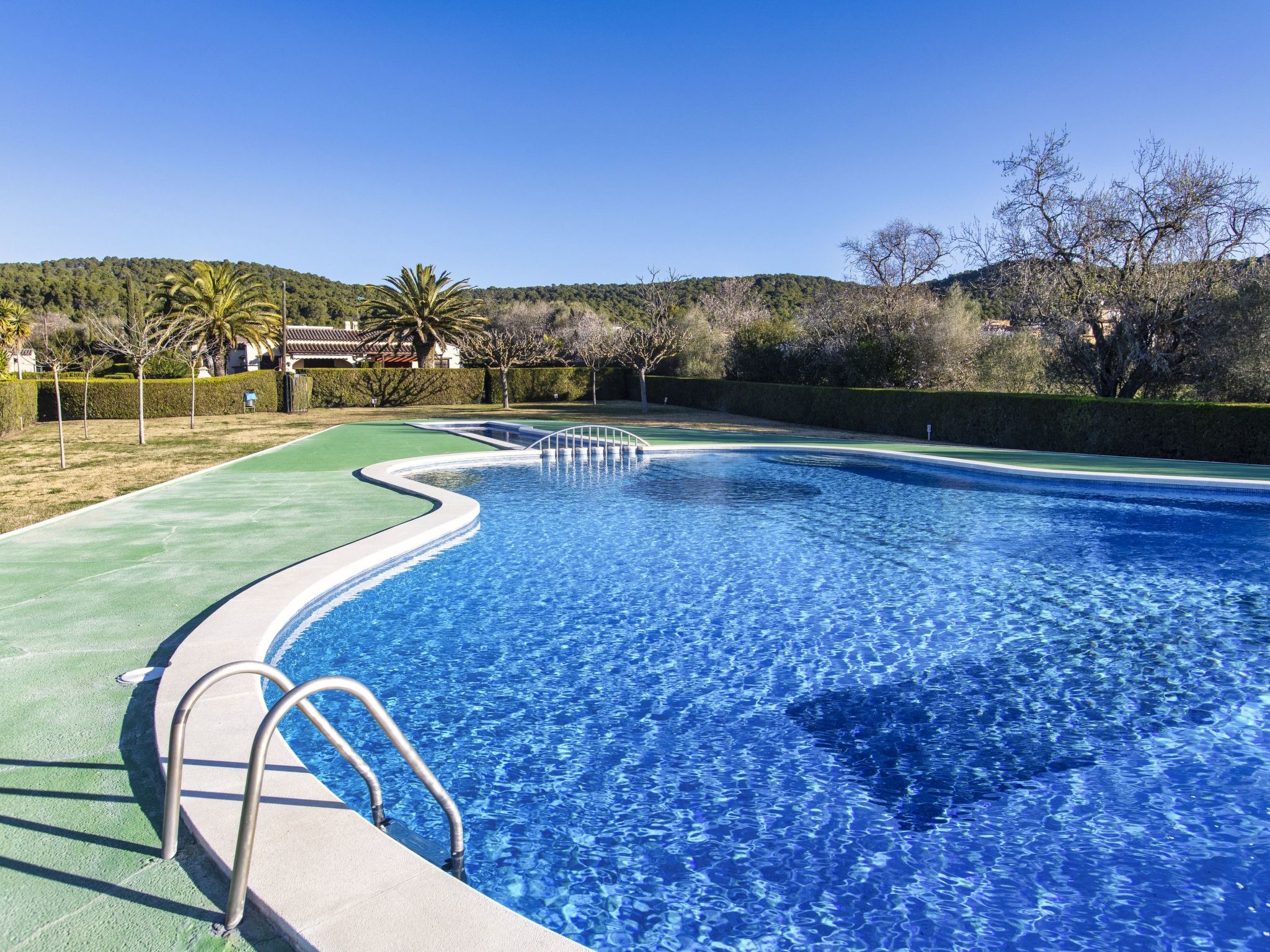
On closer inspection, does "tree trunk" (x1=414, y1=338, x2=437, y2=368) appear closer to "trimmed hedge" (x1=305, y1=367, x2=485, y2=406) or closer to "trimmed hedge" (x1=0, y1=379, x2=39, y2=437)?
"trimmed hedge" (x1=305, y1=367, x2=485, y2=406)

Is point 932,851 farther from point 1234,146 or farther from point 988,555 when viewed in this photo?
point 1234,146

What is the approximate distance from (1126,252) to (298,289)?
220 feet

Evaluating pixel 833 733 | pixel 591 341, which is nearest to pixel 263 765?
pixel 833 733

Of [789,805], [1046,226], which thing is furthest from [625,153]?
[789,805]

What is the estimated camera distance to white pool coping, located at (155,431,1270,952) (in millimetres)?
2568

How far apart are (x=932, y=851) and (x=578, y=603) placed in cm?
410

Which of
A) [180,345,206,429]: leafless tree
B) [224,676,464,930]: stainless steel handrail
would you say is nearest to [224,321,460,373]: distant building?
[180,345,206,429]: leafless tree

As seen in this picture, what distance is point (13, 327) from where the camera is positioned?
3462cm

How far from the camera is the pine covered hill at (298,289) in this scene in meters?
56.7

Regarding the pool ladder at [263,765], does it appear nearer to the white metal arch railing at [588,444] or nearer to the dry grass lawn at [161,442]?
the dry grass lawn at [161,442]

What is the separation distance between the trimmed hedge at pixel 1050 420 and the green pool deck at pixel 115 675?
14.7 metres

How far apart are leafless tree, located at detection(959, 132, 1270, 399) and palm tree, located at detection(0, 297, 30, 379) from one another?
108ft

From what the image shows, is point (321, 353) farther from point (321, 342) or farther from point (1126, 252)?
point (1126, 252)

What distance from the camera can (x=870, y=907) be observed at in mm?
3396
